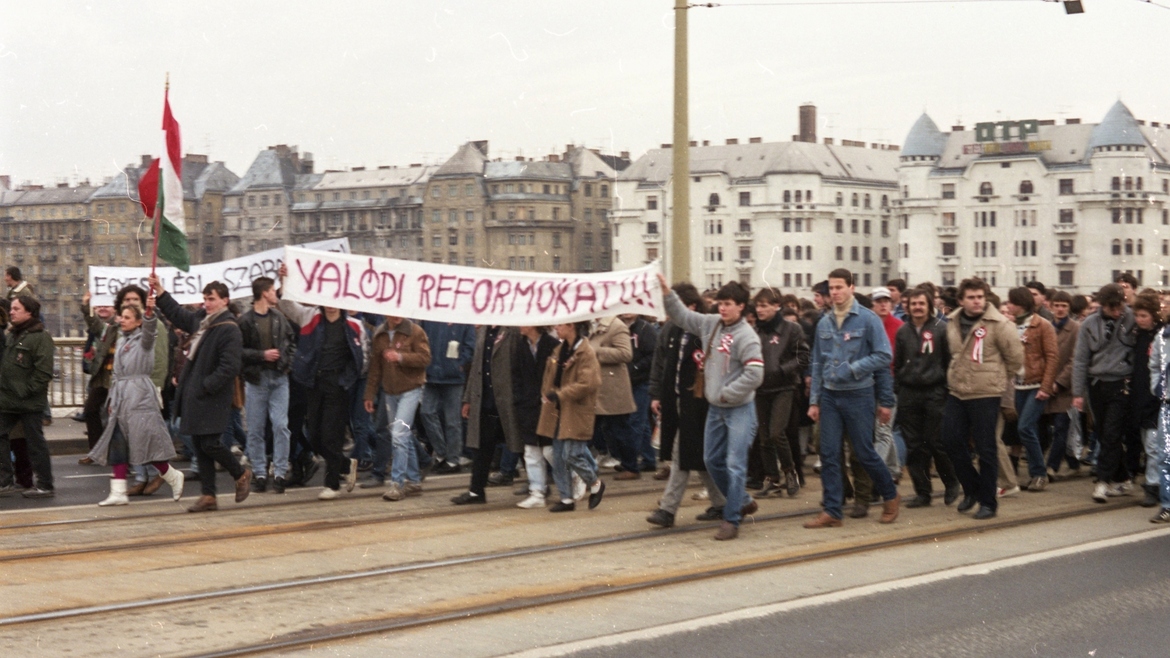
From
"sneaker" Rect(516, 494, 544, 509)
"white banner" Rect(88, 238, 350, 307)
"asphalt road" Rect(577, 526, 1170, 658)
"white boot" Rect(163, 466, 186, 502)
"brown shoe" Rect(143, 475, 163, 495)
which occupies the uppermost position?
"white banner" Rect(88, 238, 350, 307)

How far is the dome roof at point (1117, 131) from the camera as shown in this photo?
Answer: 12325cm

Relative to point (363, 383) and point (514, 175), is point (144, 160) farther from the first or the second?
point (363, 383)

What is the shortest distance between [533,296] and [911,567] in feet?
12.5

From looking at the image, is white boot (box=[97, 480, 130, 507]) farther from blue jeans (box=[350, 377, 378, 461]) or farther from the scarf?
blue jeans (box=[350, 377, 378, 461])

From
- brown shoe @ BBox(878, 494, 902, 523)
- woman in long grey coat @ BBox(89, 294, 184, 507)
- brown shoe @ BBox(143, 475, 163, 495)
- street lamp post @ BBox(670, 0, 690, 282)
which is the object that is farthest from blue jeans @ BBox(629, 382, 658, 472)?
woman in long grey coat @ BBox(89, 294, 184, 507)

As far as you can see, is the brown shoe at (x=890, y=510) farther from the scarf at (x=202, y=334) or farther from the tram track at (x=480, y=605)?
the scarf at (x=202, y=334)

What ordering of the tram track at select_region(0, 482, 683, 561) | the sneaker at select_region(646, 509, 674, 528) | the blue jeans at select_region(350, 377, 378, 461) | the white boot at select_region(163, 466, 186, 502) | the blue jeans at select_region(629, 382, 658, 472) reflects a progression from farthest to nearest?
the blue jeans at select_region(629, 382, 658, 472)
the blue jeans at select_region(350, 377, 378, 461)
the white boot at select_region(163, 466, 186, 502)
the sneaker at select_region(646, 509, 674, 528)
the tram track at select_region(0, 482, 683, 561)

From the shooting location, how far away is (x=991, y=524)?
11516 millimetres

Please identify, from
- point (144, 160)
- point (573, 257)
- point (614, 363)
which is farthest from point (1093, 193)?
point (614, 363)

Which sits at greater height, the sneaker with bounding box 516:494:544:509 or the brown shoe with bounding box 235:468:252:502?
the brown shoe with bounding box 235:468:252:502

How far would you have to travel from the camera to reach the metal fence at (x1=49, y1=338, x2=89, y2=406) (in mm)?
19812

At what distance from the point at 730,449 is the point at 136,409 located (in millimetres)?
4846

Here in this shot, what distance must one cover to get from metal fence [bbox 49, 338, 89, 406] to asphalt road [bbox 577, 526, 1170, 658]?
14082mm

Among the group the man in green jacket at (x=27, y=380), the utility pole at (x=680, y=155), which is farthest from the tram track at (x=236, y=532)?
the utility pole at (x=680, y=155)
